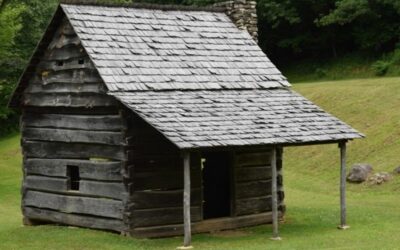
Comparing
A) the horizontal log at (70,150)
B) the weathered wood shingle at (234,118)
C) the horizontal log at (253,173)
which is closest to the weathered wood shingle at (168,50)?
the weathered wood shingle at (234,118)

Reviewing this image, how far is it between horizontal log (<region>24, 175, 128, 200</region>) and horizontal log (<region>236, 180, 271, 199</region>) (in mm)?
3775

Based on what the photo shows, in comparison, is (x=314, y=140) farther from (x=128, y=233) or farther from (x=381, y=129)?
(x=381, y=129)

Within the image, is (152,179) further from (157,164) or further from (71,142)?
(71,142)

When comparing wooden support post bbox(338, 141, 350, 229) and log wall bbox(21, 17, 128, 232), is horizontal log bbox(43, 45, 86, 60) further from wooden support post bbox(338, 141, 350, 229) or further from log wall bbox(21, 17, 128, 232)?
wooden support post bbox(338, 141, 350, 229)

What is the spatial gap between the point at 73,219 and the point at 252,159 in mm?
5445

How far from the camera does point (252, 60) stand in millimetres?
24156

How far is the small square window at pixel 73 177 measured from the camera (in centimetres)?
2264

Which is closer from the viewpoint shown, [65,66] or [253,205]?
[65,66]

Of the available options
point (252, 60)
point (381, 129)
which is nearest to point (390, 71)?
point (381, 129)

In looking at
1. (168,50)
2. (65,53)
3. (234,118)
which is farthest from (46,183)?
(234,118)

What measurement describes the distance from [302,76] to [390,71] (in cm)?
1182

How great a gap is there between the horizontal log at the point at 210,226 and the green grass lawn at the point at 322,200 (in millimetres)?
328

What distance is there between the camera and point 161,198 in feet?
67.9

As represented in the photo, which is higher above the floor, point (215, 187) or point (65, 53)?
point (65, 53)
